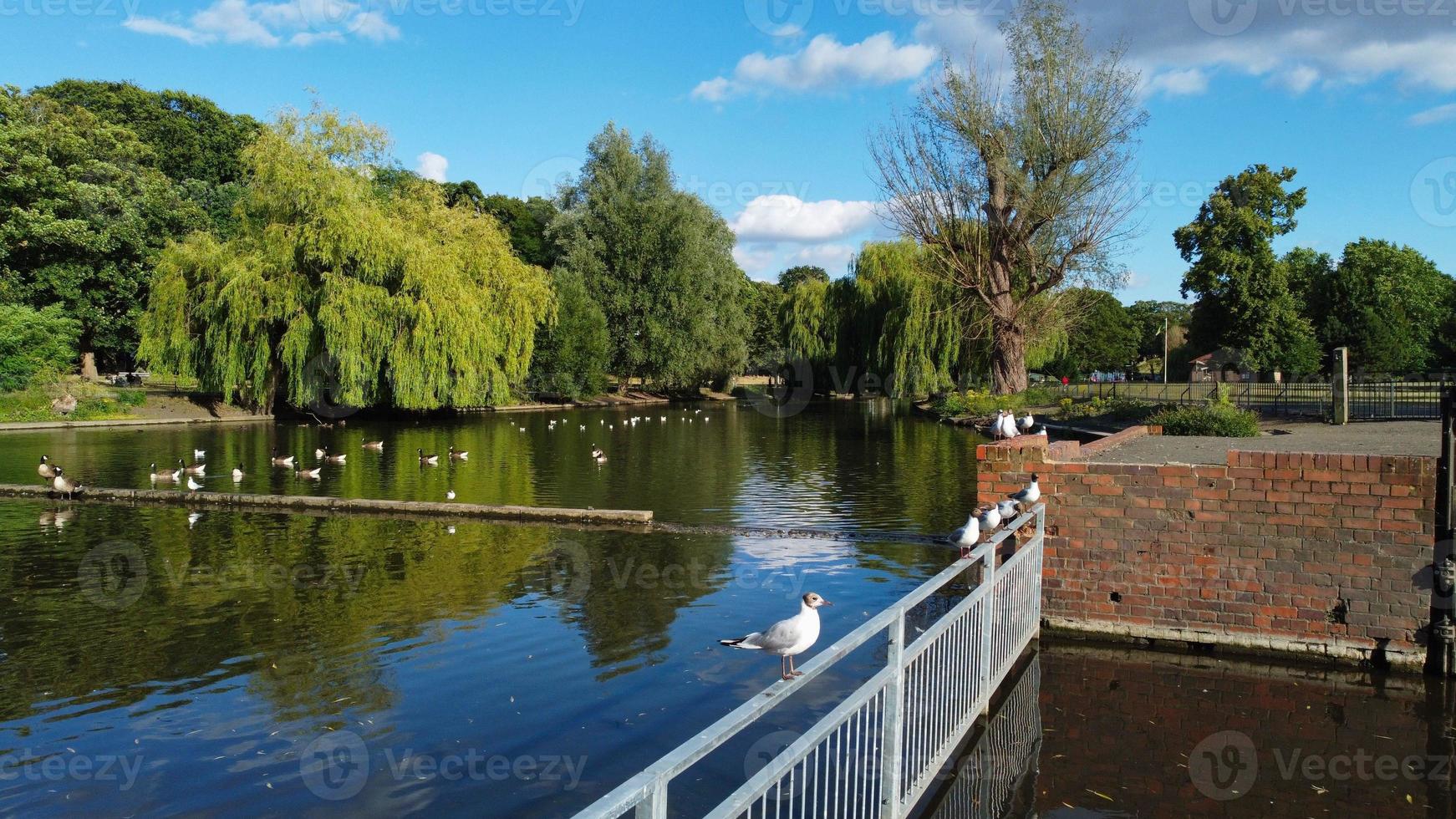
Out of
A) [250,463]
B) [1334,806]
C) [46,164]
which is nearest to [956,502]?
[1334,806]

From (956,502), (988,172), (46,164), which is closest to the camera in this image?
(956,502)

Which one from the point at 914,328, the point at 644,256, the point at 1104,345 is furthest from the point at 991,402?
the point at 1104,345

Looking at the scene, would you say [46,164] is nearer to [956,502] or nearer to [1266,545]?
[956,502]

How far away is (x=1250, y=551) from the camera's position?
8.23 metres

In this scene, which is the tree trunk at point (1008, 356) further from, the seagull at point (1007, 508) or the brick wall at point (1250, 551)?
the seagull at point (1007, 508)

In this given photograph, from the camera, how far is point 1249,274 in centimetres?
5488

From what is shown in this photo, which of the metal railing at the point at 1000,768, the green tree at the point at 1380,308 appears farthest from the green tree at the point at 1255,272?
the metal railing at the point at 1000,768

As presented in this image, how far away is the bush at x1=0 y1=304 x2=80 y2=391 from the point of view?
35.7 meters

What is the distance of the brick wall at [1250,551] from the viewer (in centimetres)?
776

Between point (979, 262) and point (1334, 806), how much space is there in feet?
110

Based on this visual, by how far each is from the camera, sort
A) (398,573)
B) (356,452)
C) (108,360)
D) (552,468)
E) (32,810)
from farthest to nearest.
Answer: (108,360)
(356,452)
(552,468)
(398,573)
(32,810)

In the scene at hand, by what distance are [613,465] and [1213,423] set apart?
14.3 metres

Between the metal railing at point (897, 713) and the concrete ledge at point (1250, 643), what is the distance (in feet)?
2.98

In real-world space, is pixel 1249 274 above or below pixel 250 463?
above
